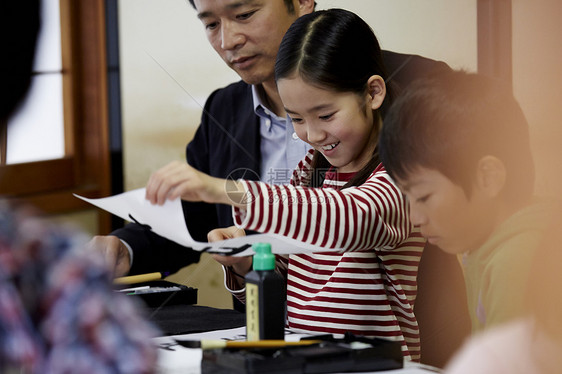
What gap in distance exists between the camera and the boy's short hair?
0.75 metres

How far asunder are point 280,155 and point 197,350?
1.71 ft

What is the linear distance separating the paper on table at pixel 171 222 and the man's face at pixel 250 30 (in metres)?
0.46

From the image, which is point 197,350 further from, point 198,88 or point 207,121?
point 198,88

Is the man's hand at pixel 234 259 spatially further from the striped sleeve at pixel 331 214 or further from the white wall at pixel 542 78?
the white wall at pixel 542 78

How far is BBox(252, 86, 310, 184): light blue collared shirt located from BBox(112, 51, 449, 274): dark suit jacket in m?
0.01

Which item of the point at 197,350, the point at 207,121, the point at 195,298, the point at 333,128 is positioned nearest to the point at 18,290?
the point at 197,350

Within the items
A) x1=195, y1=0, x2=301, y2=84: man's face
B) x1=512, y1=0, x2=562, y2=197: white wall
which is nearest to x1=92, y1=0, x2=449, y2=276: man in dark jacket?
x1=195, y1=0, x2=301, y2=84: man's face

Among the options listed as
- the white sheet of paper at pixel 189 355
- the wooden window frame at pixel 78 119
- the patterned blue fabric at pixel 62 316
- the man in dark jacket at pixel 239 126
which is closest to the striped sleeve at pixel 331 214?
the white sheet of paper at pixel 189 355

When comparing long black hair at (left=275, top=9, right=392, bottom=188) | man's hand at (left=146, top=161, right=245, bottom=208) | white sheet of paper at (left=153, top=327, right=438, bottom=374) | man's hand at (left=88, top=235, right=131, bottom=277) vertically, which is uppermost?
long black hair at (left=275, top=9, right=392, bottom=188)

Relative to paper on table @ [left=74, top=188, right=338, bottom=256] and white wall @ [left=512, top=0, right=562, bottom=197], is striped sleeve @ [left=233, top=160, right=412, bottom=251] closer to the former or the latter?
paper on table @ [left=74, top=188, right=338, bottom=256]

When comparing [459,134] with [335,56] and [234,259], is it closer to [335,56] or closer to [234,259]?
[335,56]

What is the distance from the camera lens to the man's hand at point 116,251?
1145 mm

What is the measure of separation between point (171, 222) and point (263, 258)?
0.34 ft

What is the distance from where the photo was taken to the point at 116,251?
3.86 feet
